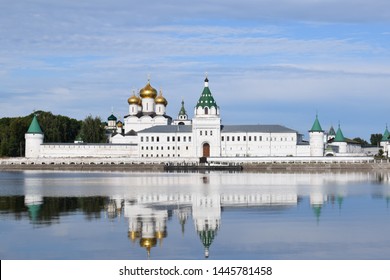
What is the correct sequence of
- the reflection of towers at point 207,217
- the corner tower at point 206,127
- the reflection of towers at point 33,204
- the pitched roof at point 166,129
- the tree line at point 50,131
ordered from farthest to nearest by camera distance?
1. the tree line at point 50,131
2. the pitched roof at point 166,129
3. the corner tower at point 206,127
4. the reflection of towers at point 33,204
5. the reflection of towers at point 207,217

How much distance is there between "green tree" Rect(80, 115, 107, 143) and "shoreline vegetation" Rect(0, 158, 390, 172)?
27.2 ft

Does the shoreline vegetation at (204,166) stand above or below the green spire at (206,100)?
below

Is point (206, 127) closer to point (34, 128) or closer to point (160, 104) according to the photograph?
point (160, 104)

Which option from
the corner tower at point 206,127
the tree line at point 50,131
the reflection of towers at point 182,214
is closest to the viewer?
the reflection of towers at point 182,214

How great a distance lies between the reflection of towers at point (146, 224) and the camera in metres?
15.2

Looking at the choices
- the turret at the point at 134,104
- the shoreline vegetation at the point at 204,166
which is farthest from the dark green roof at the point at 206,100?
the turret at the point at 134,104

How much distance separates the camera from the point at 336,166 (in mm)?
60312

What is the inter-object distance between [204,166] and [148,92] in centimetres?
1520

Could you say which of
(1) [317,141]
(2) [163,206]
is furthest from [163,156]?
(2) [163,206]

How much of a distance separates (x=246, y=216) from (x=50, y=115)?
197 ft

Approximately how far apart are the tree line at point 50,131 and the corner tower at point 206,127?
1191cm

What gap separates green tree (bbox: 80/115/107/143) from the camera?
73.6 m

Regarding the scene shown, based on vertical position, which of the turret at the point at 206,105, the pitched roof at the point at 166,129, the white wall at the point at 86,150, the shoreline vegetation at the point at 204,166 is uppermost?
the turret at the point at 206,105

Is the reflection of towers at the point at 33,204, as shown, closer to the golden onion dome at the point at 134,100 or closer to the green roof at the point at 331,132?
the golden onion dome at the point at 134,100
